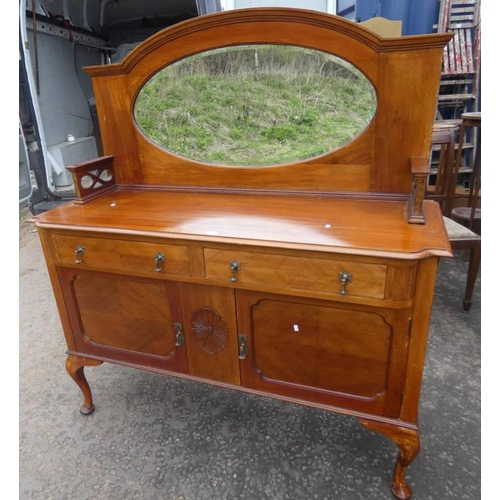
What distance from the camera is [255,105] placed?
1.72m

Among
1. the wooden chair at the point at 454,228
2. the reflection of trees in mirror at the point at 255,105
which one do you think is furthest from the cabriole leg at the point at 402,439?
the wooden chair at the point at 454,228

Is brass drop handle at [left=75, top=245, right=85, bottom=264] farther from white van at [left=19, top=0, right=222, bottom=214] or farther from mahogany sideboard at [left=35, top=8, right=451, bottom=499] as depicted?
white van at [left=19, top=0, right=222, bottom=214]

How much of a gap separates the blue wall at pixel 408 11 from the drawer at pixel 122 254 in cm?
357

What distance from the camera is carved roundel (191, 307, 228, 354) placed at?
1.44 meters

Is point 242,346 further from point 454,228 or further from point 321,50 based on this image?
point 454,228

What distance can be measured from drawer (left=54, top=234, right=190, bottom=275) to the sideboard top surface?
0.06 metres

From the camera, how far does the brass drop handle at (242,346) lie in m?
1.43

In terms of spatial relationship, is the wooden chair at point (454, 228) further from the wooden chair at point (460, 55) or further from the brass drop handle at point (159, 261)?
the brass drop handle at point (159, 261)

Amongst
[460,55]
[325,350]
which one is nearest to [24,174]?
[325,350]

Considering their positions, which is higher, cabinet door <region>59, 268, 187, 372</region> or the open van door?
the open van door

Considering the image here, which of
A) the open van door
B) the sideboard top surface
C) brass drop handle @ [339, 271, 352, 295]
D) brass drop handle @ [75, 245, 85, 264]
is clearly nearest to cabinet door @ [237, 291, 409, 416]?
brass drop handle @ [339, 271, 352, 295]

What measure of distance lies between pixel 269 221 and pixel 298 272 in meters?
0.25

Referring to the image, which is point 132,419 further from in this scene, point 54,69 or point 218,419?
point 54,69

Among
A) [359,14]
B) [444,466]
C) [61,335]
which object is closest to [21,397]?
[61,335]
